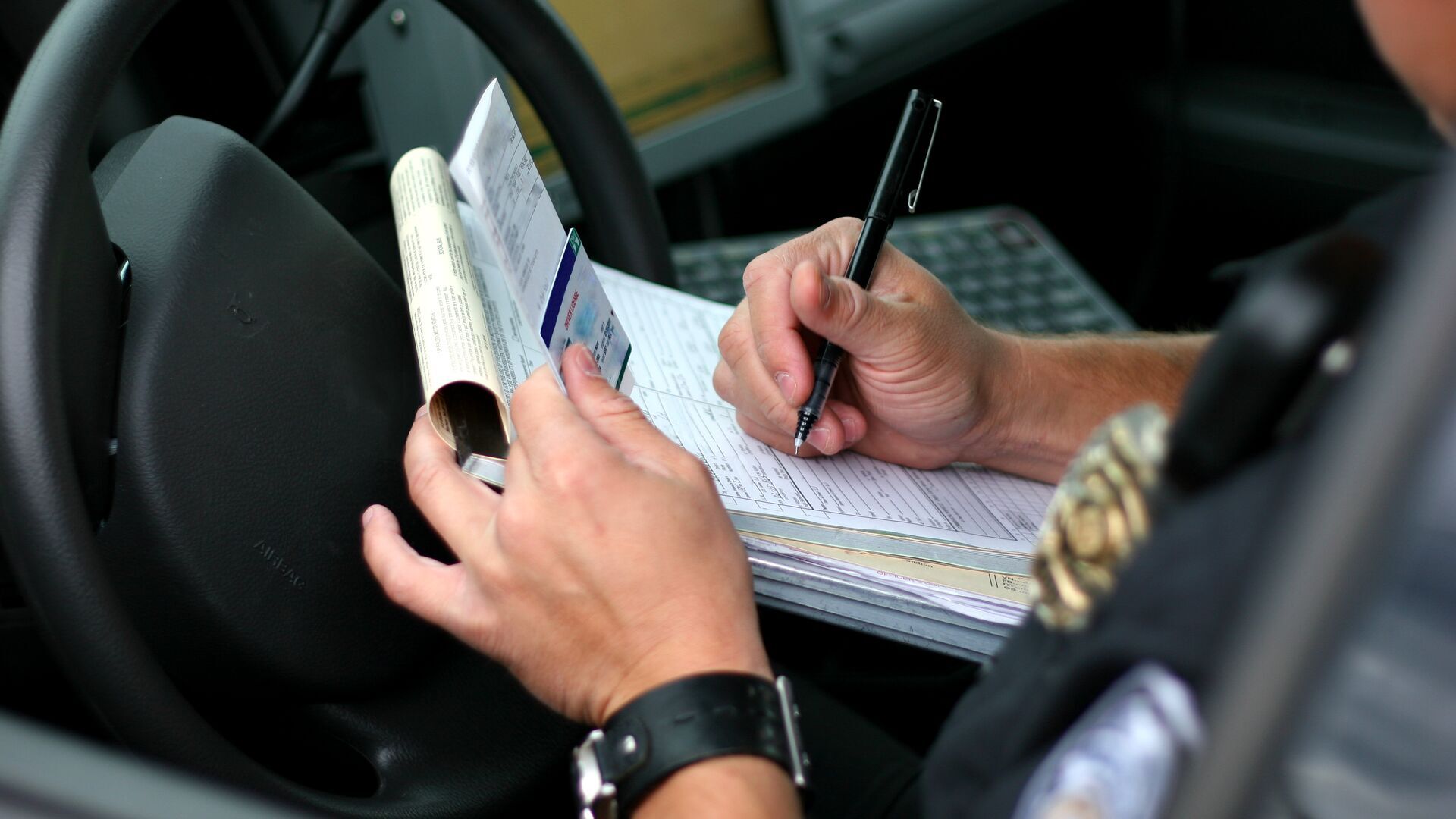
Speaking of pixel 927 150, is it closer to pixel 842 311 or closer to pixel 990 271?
pixel 842 311

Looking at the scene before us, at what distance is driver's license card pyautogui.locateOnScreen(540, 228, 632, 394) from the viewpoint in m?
0.52

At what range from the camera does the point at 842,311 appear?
1.99 ft

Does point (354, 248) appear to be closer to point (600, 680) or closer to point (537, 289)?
point (537, 289)

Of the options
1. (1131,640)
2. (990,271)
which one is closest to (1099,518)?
(1131,640)

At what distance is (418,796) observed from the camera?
55 centimetres

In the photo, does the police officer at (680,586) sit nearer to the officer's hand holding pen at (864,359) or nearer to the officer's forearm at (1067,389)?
the officer's hand holding pen at (864,359)

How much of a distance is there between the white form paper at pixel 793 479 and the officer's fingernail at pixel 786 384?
0.12ft

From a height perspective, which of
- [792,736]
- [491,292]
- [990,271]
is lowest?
[990,271]

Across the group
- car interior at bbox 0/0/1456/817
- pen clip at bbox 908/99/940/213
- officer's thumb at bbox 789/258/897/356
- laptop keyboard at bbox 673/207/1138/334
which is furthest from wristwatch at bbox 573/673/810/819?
laptop keyboard at bbox 673/207/1138/334

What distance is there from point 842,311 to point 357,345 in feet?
0.80

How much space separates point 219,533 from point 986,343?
1.41ft

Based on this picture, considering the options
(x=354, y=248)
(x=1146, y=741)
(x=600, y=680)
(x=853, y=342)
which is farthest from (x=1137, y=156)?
(x=1146, y=741)

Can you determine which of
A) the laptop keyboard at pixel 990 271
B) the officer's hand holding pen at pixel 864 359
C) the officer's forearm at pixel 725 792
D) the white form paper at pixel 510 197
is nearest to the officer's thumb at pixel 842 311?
the officer's hand holding pen at pixel 864 359

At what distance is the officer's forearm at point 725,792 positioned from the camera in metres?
0.43
